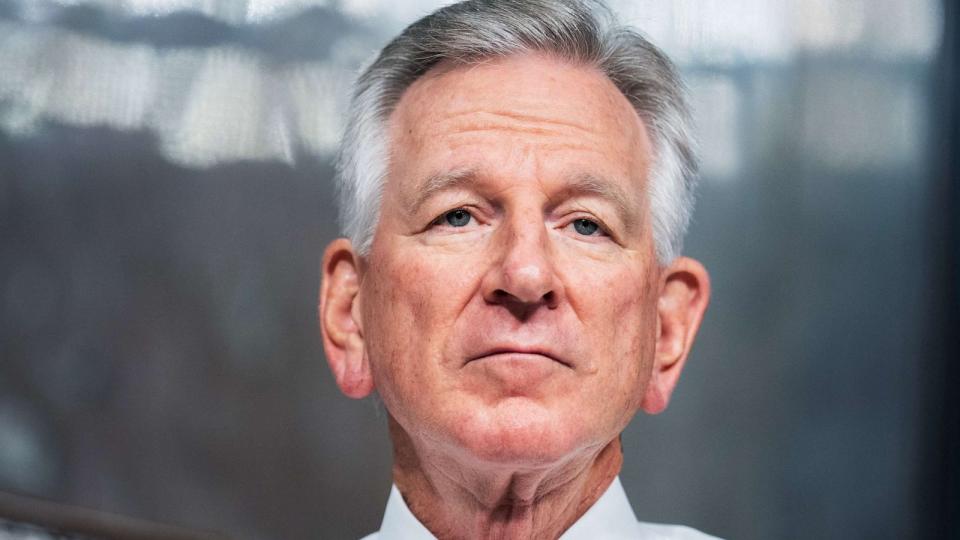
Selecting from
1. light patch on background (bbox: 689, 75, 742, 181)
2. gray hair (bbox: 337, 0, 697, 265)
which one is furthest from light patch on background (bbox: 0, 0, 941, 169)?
gray hair (bbox: 337, 0, 697, 265)

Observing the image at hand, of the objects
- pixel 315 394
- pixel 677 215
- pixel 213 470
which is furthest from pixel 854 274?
pixel 213 470

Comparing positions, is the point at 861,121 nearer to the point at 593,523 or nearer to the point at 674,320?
the point at 674,320

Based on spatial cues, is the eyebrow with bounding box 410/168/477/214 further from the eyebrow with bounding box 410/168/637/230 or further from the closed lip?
the closed lip

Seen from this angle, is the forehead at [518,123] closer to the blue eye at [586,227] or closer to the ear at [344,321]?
the blue eye at [586,227]

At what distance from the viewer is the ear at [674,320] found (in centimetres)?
160

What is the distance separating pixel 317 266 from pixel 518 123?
733 millimetres

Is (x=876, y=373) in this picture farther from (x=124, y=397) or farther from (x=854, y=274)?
(x=124, y=397)

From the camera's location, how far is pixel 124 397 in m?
2.10

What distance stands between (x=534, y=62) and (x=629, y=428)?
74cm

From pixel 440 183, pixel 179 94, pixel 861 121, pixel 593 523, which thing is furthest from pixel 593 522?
pixel 179 94

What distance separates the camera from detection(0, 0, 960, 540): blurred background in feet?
5.70

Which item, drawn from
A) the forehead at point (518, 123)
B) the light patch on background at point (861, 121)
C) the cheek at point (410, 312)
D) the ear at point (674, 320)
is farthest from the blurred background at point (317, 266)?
the cheek at point (410, 312)

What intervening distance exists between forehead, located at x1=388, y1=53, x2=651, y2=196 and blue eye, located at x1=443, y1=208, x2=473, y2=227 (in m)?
0.06

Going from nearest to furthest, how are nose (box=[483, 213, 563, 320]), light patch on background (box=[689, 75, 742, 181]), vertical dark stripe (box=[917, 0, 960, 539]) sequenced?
nose (box=[483, 213, 563, 320]) < vertical dark stripe (box=[917, 0, 960, 539]) < light patch on background (box=[689, 75, 742, 181])
